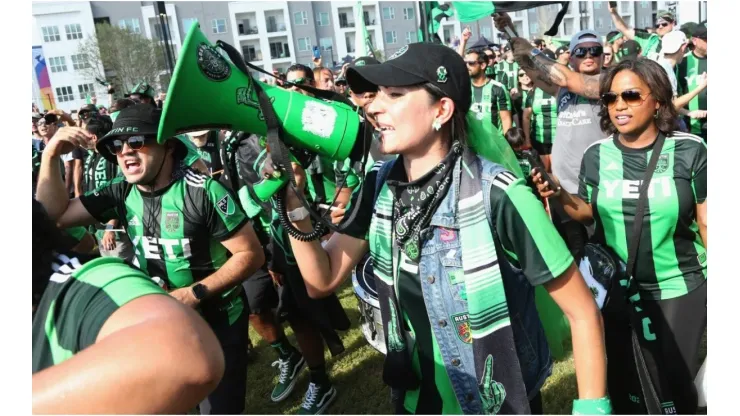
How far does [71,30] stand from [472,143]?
225 ft

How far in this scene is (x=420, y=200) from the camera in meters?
1.92

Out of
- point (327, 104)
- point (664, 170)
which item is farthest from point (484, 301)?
point (664, 170)

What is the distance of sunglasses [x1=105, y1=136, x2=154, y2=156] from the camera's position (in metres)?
2.76

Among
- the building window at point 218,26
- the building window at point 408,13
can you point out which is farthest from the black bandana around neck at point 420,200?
the building window at point 408,13

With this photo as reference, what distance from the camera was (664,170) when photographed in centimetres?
274

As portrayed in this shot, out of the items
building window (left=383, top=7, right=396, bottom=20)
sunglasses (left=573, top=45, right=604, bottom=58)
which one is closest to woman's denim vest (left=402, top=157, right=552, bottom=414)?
sunglasses (left=573, top=45, right=604, bottom=58)

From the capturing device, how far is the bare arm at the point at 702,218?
267 centimetres

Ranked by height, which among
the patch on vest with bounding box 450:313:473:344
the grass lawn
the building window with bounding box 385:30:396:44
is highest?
the building window with bounding box 385:30:396:44

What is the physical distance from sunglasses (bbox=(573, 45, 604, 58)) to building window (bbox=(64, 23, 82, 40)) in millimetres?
64720

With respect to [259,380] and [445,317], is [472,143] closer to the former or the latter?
[445,317]

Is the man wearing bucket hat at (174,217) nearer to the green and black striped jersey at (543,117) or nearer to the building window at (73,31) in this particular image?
the green and black striped jersey at (543,117)

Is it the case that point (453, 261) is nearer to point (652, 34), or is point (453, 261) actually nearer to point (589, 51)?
point (589, 51)

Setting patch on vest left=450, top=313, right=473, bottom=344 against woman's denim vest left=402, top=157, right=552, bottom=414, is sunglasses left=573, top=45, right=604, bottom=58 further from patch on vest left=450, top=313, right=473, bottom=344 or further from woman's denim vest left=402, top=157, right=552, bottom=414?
patch on vest left=450, top=313, right=473, bottom=344

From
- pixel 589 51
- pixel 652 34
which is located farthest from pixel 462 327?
pixel 652 34
